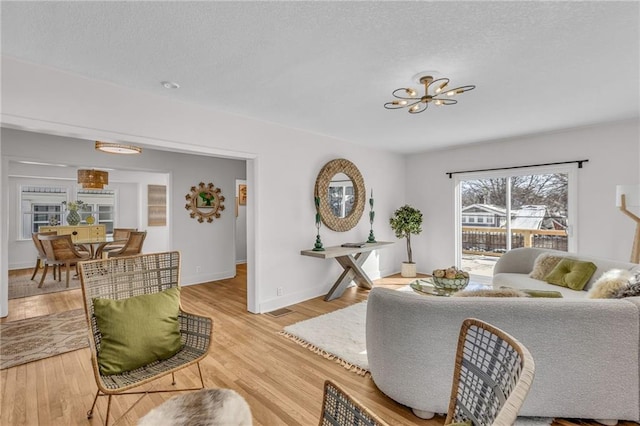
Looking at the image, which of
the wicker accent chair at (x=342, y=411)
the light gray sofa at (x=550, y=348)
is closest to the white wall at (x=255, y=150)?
the light gray sofa at (x=550, y=348)

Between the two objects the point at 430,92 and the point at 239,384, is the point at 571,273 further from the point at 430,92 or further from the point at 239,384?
the point at 239,384

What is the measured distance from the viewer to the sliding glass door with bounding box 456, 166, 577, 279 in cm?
445

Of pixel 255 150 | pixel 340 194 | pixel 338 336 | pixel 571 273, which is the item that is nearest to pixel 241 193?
pixel 340 194

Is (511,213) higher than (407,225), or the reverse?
(511,213)

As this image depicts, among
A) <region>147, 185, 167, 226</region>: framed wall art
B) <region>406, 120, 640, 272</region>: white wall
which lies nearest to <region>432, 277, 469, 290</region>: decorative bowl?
<region>406, 120, 640, 272</region>: white wall

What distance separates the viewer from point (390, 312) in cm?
193

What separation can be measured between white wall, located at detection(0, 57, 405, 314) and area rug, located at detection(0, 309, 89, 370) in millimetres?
1741

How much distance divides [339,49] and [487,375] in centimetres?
207

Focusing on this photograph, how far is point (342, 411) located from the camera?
93 centimetres

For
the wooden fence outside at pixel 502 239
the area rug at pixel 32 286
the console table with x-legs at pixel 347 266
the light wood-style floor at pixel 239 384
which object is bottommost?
the light wood-style floor at pixel 239 384

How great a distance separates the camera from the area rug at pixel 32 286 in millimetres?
4578

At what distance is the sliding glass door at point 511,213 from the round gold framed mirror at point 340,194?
1.94 m

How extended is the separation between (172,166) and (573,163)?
240 inches

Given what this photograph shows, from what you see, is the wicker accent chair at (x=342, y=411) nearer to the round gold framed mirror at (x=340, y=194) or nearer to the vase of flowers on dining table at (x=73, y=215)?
the round gold framed mirror at (x=340, y=194)
